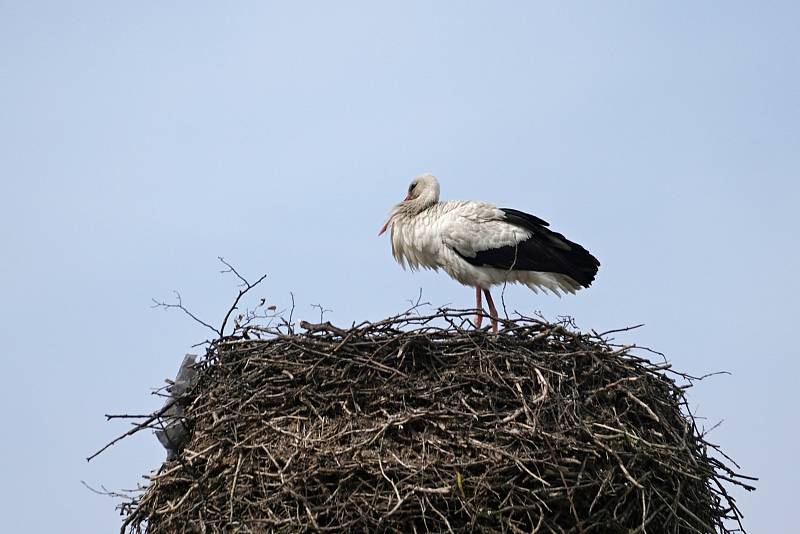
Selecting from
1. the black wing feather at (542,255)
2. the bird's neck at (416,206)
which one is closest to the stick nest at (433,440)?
the black wing feather at (542,255)

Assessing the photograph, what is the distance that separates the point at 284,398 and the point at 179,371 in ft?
3.13

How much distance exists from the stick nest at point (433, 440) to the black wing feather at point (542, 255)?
163 centimetres

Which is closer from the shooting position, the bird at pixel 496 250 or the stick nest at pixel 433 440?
the stick nest at pixel 433 440

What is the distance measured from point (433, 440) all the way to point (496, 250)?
264 cm

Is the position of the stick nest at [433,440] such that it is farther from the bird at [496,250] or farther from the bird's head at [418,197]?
the bird's head at [418,197]

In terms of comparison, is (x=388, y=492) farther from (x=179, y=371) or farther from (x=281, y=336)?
(x=179, y=371)

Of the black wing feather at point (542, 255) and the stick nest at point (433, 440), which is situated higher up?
the black wing feather at point (542, 255)

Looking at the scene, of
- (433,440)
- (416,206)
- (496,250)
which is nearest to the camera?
(433,440)

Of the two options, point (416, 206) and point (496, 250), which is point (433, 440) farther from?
point (416, 206)

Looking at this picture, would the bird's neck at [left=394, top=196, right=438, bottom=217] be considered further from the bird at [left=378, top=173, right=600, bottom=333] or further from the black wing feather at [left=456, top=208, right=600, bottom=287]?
the black wing feather at [left=456, top=208, right=600, bottom=287]

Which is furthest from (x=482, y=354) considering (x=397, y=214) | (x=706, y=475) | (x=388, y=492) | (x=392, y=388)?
(x=397, y=214)

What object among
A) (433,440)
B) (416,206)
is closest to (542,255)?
(416,206)

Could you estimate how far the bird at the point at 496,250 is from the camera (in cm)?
851

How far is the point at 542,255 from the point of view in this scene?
8500mm
